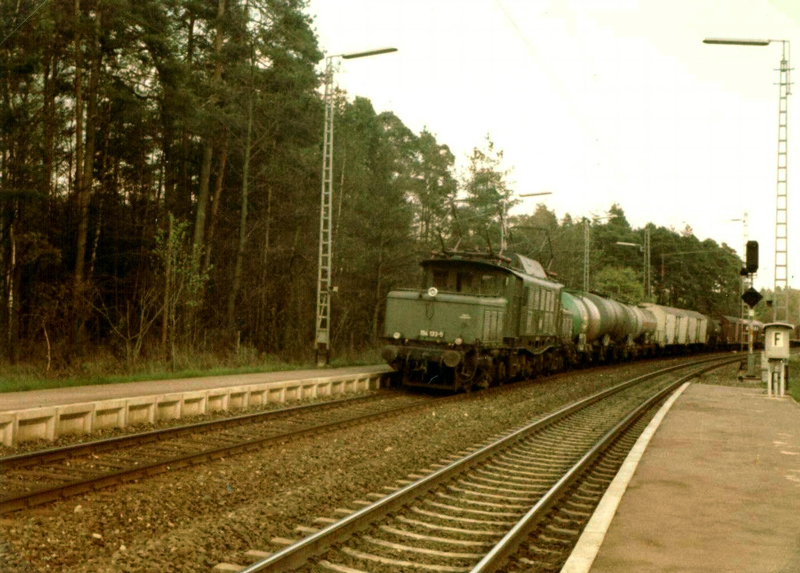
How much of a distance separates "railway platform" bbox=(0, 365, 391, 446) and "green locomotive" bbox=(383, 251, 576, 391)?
1.69 metres

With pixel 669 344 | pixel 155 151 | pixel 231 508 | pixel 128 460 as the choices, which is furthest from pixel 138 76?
pixel 669 344

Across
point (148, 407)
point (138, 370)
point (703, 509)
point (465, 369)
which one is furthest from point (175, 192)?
point (703, 509)

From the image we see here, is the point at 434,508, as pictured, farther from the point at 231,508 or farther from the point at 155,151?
the point at 155,151

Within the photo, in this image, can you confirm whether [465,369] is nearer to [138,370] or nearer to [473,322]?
[473,322]

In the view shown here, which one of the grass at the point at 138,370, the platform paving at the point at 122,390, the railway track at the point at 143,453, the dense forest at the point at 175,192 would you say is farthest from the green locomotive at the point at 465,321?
the grass at the point at 138,370

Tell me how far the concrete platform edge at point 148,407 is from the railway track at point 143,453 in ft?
3.86

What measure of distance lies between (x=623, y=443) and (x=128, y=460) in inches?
303

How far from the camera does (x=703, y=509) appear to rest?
768cm

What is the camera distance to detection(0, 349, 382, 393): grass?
16.1 metres

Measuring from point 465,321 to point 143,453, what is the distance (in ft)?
32.0

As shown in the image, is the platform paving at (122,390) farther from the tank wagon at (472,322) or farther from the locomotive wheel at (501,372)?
the locomotive wheel at (501,372)

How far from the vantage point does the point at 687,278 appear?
3593 inches

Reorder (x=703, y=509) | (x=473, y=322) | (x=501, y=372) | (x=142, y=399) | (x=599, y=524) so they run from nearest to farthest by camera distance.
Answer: (x=599, y=524)
(x=703, y=509)
(x=142, y=399)
(x=473, y=322)
(x=501, y=372)

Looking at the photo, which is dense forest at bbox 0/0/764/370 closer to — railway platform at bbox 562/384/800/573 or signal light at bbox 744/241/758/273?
signal light at bbox 744/241/758/273
